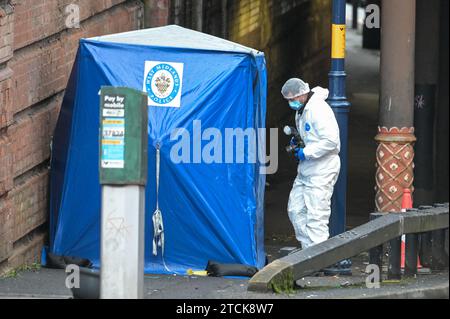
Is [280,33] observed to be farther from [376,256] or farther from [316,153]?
[376,256]

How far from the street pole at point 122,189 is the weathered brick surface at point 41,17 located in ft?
9.73

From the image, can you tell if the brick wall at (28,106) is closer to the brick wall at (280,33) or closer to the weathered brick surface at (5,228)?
the weathered brick surface at (5,228)

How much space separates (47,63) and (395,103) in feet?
11.1

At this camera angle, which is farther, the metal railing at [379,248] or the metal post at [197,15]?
the metal post at [197,15]

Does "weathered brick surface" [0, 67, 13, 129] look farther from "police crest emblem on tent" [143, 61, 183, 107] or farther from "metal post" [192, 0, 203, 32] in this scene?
"metal post" [192, 0, 203, 32]

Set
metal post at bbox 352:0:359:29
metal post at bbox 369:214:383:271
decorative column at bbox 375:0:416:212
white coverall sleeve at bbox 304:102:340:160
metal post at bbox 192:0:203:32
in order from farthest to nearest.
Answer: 1. metal post at bbox 352:0:359:29
2. metal post at bbox 192:0:203:32
3. decorative column at bbox 375:0:416:212
4. white coverall sleeve at bbox 304:102:340:160
5. metal post at bbox 369:214:383:271

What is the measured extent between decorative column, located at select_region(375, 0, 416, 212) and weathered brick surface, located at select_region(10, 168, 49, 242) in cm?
329

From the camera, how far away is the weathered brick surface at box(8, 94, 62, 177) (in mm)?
10859

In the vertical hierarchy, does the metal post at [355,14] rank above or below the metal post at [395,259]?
above

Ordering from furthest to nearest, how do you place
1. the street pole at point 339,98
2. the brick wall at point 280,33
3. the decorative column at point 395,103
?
1. the brick wall at point 280,33
2. the decorative column at point 395,103
3. the street pole at point 339,98

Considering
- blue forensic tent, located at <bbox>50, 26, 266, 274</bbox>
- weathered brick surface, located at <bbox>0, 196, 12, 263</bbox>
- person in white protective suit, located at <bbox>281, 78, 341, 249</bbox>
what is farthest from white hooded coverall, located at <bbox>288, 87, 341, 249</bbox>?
weathered brick surface, located at <bbox>0, 196, 12, 263</bbox>

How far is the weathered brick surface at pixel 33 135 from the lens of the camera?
10.9 metres

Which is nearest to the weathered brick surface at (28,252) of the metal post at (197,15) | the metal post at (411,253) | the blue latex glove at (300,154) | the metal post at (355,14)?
the blue latex glove at (300,154)

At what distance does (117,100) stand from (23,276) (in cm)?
323
